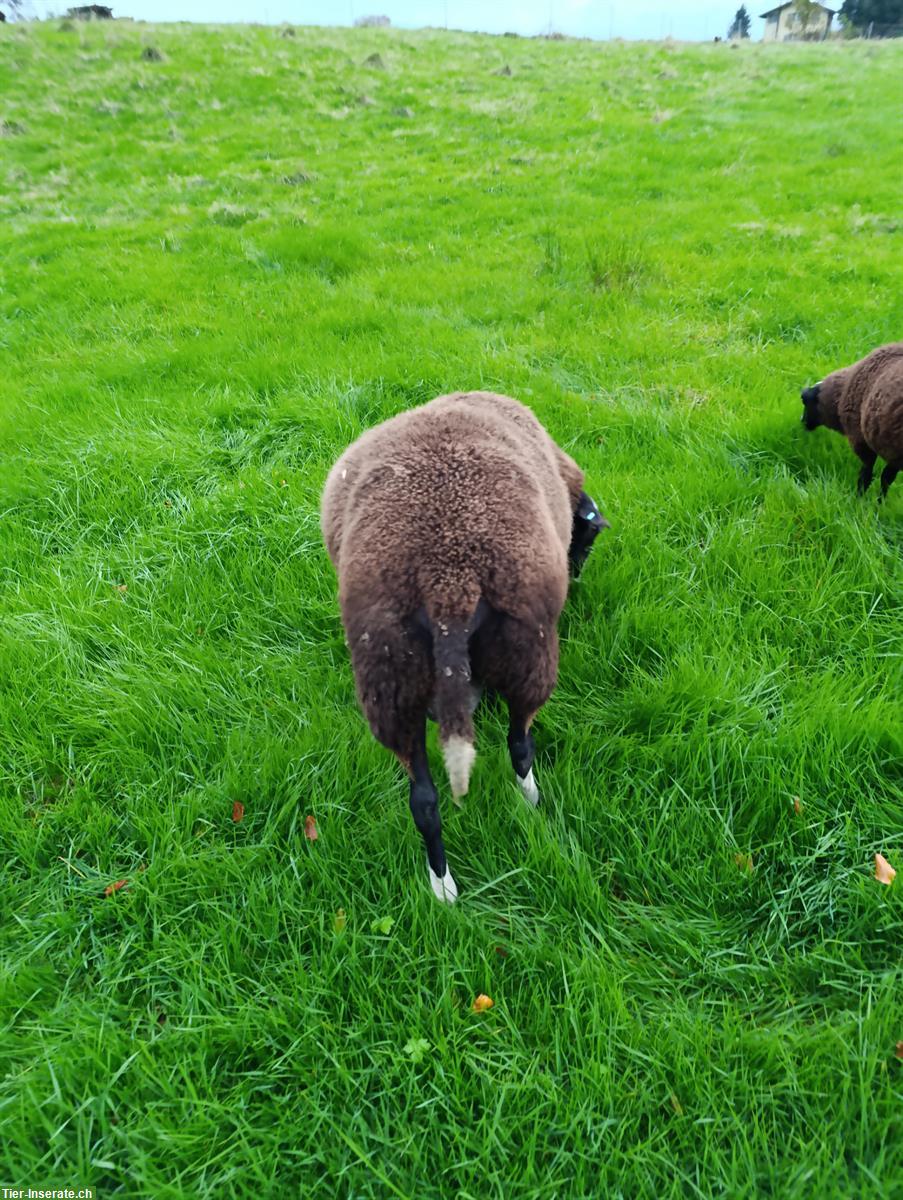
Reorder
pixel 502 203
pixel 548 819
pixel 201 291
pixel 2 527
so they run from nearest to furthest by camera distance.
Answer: pixel 548 819 → pixel 2 527 → pixel 201 291 → pixel 502 203

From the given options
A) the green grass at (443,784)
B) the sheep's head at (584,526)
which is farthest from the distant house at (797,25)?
the sheep's head at (584,526)

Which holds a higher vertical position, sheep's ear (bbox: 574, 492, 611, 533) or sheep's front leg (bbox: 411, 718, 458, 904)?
sheep's ear (bbox: 574, 492, 611, 533)

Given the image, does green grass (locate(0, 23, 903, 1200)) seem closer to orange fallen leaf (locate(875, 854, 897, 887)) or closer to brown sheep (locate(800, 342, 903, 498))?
orange fallen leaf (locate(875, 854, 897, 887))

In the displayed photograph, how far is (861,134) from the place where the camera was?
1129 centimetres

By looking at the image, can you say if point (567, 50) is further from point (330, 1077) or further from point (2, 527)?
point (330, 1077)

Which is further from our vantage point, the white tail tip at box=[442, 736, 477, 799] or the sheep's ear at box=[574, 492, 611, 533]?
the sheep's ear at box=[574, 492, 611, 533]

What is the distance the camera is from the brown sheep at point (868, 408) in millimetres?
3861

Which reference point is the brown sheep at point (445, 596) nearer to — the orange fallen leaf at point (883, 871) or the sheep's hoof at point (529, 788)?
the sheep's hoof at point (529, 788)

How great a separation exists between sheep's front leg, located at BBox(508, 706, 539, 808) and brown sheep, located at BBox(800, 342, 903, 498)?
120 inches

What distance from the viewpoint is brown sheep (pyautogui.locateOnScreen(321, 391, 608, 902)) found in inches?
77.8

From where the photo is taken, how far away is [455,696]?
6.34ft

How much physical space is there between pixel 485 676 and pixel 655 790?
95 centimetres

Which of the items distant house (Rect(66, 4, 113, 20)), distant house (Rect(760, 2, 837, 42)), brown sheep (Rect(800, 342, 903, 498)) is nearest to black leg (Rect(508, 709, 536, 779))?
brown sheep (Rect(800, 342, 903, 498))

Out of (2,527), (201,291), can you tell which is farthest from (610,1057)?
(201,291)
